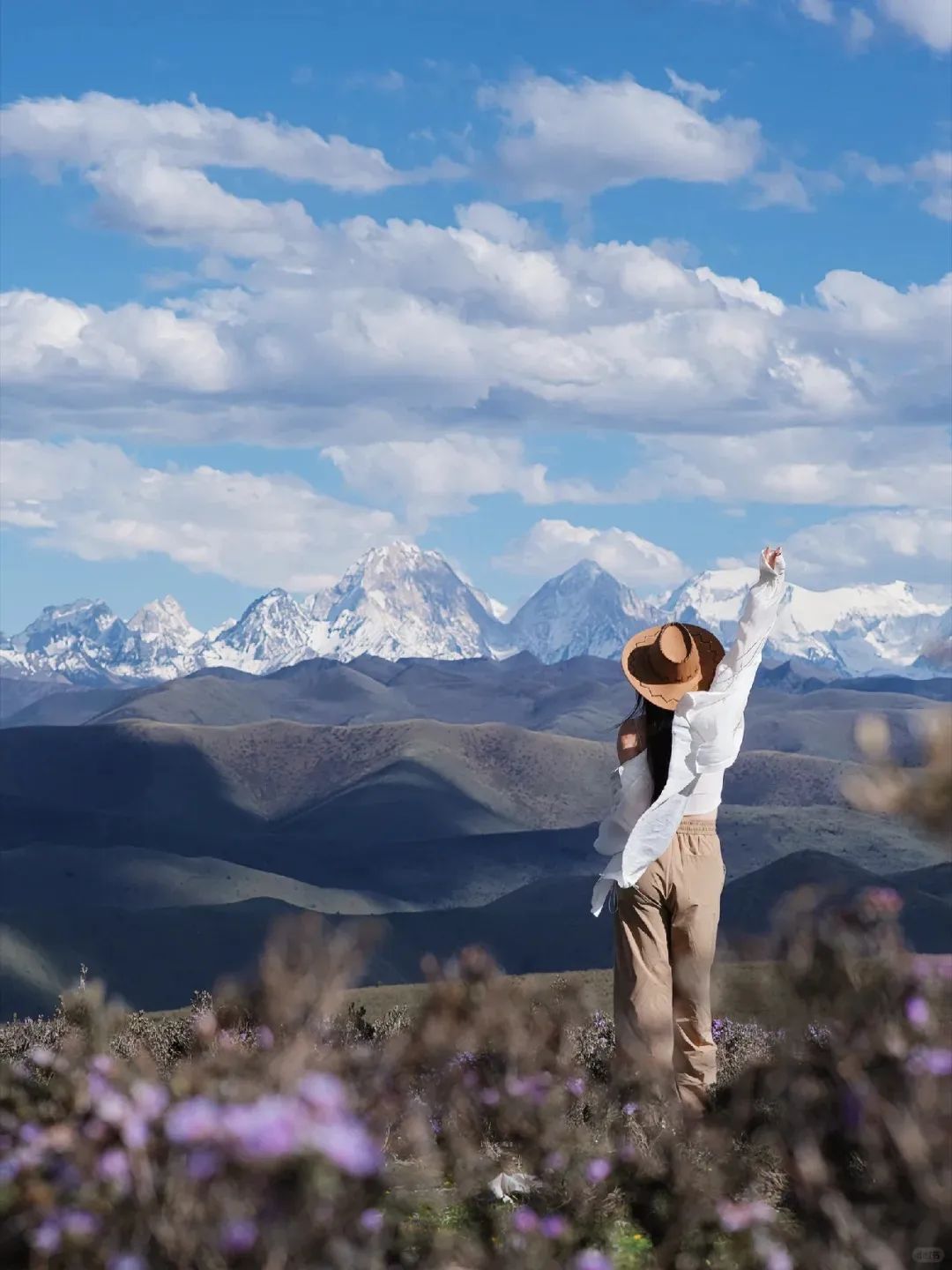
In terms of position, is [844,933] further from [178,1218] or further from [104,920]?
[104,920]

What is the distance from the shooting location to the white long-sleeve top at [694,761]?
7949mm

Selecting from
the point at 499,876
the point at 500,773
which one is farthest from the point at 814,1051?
the point at 500,773

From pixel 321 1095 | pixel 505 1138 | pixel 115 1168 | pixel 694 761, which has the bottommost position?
pixel 505 1138

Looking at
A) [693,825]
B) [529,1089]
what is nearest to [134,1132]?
[529,1089]

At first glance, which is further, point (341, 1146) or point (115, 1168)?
point (115, 1168)

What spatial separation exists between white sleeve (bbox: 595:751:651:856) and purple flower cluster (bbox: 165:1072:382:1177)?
4.19 meters

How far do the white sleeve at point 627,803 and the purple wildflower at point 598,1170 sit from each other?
214 centimetres

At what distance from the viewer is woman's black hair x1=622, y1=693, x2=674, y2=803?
27.0ft

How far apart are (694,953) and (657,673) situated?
4.32 ft

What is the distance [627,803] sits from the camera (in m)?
8.20

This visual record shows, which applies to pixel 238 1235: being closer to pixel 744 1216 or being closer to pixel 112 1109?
pixel 112 1109

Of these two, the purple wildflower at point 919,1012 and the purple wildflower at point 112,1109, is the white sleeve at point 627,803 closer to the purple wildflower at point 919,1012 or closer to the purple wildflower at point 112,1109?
the purple wildflower at point 919,1012

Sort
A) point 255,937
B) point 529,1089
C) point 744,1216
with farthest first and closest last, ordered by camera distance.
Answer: point 255,937 < point 529,1089 < point 744,1216

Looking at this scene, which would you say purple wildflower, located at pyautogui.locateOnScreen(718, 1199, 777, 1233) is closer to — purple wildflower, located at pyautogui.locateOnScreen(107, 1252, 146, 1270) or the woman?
purple wildflower, located at pyautogui.locateOnScreen(107, 1252, 146, 1270)
